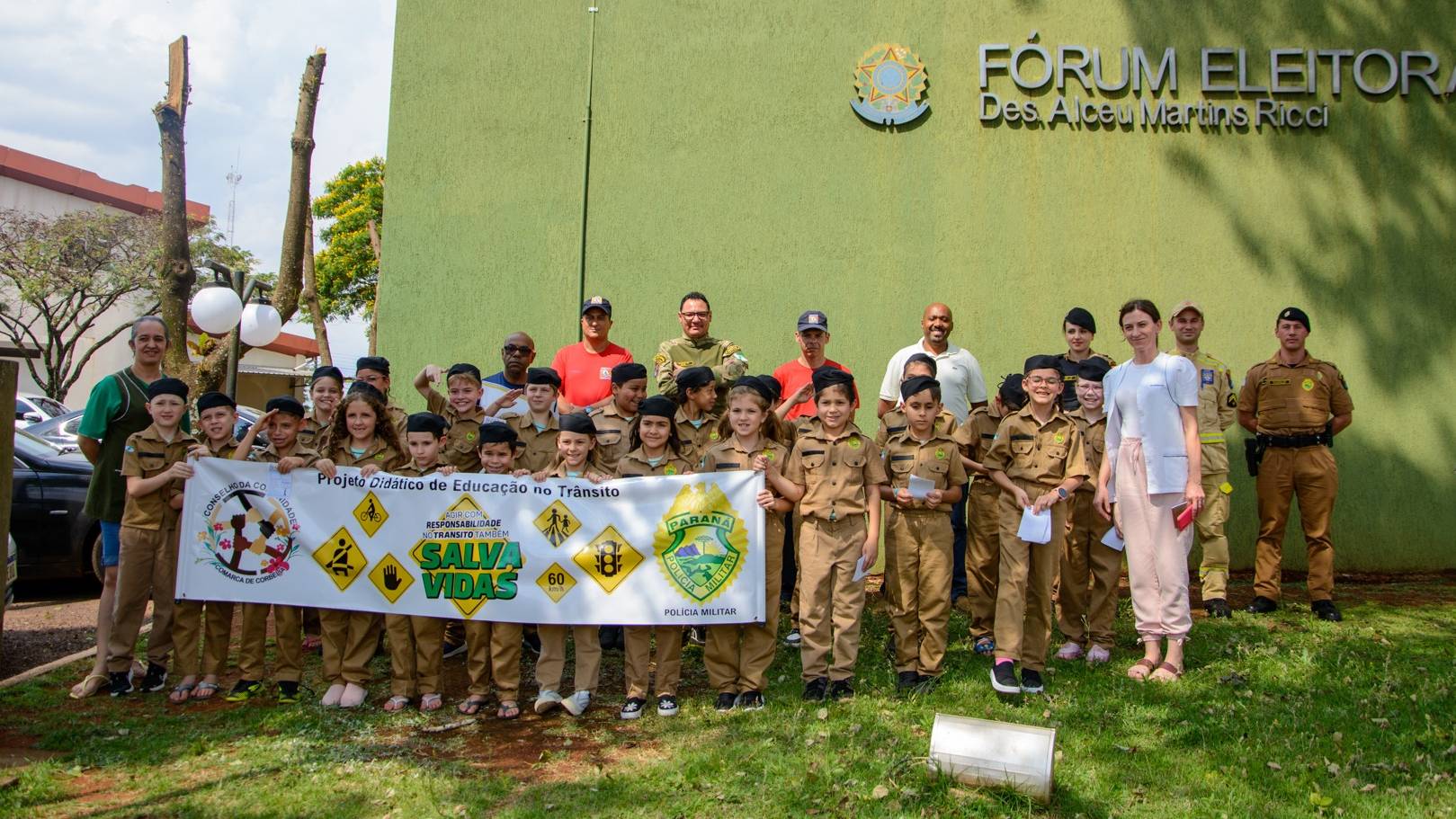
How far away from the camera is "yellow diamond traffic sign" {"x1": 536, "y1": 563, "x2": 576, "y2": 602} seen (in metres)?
4.92

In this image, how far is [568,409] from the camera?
245 inches

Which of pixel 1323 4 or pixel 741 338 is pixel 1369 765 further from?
pixel 1323 4

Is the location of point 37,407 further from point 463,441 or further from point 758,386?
point 758,386

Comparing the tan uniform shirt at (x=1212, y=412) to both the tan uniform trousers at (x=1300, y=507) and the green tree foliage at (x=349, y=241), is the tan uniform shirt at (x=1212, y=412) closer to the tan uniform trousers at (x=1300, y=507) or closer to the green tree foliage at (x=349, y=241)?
the tan uniform trousers at (x=1300, y=507)

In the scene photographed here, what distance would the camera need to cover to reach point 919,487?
4.86 m

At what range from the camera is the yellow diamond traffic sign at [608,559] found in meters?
4.93

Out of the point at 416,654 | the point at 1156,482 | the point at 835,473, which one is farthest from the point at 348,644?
the point at 1156,482

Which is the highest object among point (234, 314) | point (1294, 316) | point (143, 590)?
point (234, 314)

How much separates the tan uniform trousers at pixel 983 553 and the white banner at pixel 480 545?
138cm

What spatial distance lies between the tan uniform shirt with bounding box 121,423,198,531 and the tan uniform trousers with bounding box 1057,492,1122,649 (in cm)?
475

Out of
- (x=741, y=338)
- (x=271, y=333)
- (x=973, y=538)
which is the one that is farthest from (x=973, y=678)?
(x=271, y=333)

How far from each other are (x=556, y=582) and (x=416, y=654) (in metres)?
0.80

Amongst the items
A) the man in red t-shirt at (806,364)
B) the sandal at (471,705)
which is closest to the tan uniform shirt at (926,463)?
the man in red t-shirt at (806,364)

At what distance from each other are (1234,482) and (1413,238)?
2556 mm
